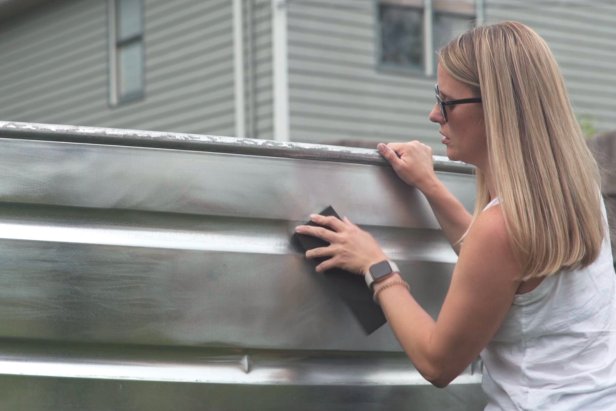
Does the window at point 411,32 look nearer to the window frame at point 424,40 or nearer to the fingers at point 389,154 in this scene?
the window frame at point 424,40

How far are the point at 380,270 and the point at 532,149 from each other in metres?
0.40

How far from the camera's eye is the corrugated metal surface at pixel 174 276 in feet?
7.41

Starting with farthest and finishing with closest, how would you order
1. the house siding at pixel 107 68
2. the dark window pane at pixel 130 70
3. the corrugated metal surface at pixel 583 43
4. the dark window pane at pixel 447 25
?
1. the dark window pane at pixel 130 70
2. the corrugated metal surface at pixel 583 43
3. the dark window pane at pixel 447 25
4. the house siding at pixel 107 68

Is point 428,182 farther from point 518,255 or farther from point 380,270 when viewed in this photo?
point 518,255

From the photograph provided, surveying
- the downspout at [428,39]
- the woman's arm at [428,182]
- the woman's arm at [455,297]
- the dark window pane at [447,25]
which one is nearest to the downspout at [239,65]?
the downspout at [428,39]

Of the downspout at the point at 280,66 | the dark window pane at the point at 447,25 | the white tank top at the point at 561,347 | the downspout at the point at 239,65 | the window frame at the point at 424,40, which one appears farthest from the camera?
the dark window pane at the point at 447,25

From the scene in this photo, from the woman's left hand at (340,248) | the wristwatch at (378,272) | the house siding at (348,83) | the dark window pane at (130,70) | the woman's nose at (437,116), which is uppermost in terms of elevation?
Answer: the dark window pane at (130,70)

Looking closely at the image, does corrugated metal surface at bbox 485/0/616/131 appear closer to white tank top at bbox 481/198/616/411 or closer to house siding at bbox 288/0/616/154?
house siding at bbox 288/0/616/154

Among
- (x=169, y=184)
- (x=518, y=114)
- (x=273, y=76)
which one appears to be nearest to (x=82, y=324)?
(x=169, y=184)

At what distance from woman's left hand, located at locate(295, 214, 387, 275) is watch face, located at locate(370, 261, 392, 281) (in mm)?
13

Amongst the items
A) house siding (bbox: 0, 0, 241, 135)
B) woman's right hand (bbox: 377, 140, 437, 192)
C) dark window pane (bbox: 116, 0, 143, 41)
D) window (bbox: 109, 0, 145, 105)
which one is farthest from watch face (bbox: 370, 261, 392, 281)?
dark window pane (bbox: 116, 0, 143, 41)

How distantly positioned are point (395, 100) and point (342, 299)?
34.7 ft

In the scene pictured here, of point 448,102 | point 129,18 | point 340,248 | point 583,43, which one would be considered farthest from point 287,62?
point 340,248

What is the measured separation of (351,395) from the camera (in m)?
2.57
